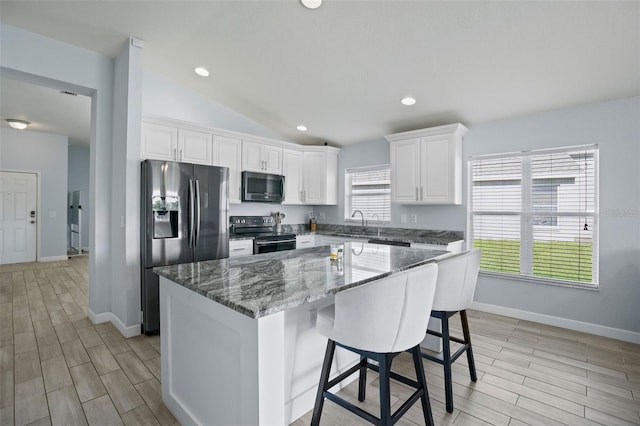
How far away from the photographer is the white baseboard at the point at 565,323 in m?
3.05

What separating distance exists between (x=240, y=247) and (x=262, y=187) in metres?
1.03

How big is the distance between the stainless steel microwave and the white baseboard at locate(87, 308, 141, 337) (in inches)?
81.1

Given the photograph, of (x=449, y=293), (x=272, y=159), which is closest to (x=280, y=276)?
(x=449, y=293)

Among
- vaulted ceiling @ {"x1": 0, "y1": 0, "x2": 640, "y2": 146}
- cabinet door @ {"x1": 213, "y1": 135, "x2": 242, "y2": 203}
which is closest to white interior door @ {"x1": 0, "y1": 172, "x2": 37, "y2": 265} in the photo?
vaulted ceiling @ {"x1": 0, "y1": 0, "x2": 640, "y2": 146}

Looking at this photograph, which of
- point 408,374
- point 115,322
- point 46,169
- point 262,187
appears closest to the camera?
point 408,374

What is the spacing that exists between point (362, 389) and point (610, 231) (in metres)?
3.06

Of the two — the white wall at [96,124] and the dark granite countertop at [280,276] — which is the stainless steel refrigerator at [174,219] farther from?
the dark granite countertop at [280,276]

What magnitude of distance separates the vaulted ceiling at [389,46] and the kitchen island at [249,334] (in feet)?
6.34

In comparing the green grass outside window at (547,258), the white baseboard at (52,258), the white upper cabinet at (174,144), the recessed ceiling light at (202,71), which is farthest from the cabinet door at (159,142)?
the white baseboard at (52,258)

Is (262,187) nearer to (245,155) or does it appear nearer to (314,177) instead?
(245,155)

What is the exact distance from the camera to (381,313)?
1401 mm

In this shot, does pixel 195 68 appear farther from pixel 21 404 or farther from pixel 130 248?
pixel 21 404

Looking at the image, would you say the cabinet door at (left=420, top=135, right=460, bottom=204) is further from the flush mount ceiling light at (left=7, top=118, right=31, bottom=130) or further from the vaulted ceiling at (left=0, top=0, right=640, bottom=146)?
the flush mount ceiling light at (left=7, top=118, right=31, bottom=130)

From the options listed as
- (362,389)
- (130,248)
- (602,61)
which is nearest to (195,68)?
(130,248)
